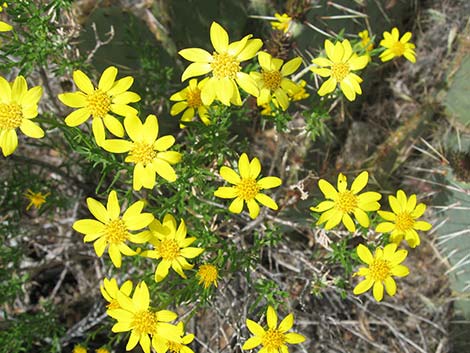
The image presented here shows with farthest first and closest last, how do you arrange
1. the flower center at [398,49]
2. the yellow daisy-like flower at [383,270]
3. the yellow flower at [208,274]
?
the flower center at [398,49] → the yellow daisy-like flower at [383,270] → the yellow flower at [208,274]

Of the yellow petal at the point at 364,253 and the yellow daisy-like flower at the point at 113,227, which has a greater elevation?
the yellow daisy-like flower at the point at 113,227

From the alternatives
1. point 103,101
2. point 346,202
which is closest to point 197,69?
point 103,101

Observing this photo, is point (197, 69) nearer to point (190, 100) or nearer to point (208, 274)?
point (190, 100)

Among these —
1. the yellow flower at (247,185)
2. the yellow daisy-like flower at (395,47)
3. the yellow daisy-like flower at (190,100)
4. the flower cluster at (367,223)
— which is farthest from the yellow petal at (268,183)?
the yellow daisy-like flower at (395,47)

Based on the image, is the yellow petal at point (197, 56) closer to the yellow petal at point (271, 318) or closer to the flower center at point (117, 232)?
the flower center at point (117, 232)

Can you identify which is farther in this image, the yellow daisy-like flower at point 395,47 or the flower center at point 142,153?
the yellow daisy-like flower at point 395,47

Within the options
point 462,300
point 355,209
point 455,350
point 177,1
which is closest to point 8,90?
point 177,1

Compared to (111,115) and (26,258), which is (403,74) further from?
(26,258)
